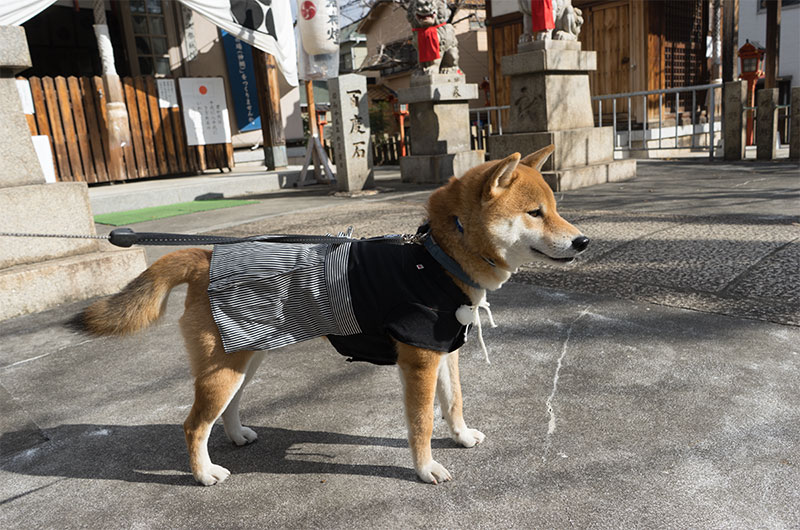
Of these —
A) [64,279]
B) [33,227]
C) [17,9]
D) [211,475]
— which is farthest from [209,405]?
[17,9]

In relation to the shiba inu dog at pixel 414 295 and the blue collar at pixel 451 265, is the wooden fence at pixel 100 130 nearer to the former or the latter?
the shiba inu dog at pixel 414 295

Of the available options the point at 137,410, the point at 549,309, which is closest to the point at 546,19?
the point at 549,309

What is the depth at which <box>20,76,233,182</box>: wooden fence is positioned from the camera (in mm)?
10406

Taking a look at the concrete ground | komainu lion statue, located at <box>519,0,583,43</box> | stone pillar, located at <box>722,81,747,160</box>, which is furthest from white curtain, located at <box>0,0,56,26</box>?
stone pillar, located at <box>722,81,747,160</box>

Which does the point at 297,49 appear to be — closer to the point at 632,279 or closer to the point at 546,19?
the point at 546,19

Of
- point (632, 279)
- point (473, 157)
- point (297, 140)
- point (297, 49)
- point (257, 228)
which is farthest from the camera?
point (297, 140)

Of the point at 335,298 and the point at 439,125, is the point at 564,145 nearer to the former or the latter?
the point at 439,125

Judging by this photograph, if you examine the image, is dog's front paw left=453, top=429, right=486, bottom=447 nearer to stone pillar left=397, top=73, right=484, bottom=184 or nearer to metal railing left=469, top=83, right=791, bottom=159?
stone pillar left=397, top=73, right=484, bottom=184

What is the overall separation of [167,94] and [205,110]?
86 cm

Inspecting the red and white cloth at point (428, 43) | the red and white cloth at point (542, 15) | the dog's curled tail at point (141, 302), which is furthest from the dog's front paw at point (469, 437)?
the red and white cloth at point (428, 43)

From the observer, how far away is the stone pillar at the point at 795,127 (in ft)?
32.9

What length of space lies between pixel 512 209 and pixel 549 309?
1.87m

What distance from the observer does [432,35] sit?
32.9ft

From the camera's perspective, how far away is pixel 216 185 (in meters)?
10.9
